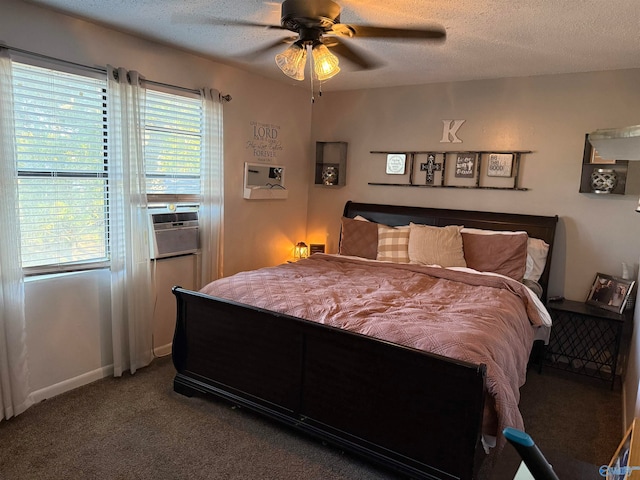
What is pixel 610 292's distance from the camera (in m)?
3.29

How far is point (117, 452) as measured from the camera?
2.26 metres

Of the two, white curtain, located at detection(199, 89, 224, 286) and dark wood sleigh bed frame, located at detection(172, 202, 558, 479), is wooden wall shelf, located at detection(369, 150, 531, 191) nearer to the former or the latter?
white curtain, located at detection(199, 89, 224, 286)

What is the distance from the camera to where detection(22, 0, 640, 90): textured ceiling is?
2.22 metres

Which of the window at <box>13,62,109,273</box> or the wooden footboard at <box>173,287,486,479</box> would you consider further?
the window at <box>13,62,109,273</box>

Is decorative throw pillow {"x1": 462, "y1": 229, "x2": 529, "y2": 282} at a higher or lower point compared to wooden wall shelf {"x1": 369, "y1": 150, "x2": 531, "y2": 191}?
lower

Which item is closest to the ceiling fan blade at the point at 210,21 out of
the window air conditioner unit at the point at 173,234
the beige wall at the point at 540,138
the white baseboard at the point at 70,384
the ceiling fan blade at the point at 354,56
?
the ceiling fan blade at the point at 354,56

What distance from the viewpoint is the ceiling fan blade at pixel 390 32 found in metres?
2.51

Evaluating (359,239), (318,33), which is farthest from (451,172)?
(318,33)

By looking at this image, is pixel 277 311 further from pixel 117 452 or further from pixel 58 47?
pixel 58 47

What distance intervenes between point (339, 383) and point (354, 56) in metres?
2.31

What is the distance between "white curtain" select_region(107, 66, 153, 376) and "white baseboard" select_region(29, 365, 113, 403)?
0.31 ft

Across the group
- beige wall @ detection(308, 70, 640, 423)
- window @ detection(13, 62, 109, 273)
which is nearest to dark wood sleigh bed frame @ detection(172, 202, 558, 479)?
window @ detection(13, 62, 109, 273)

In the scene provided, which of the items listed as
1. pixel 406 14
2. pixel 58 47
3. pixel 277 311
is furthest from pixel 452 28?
pixel 58 47

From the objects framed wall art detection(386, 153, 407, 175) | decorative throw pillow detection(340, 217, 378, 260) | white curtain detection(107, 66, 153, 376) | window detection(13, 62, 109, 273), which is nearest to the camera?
window detection(13, 62, 109, 273)
